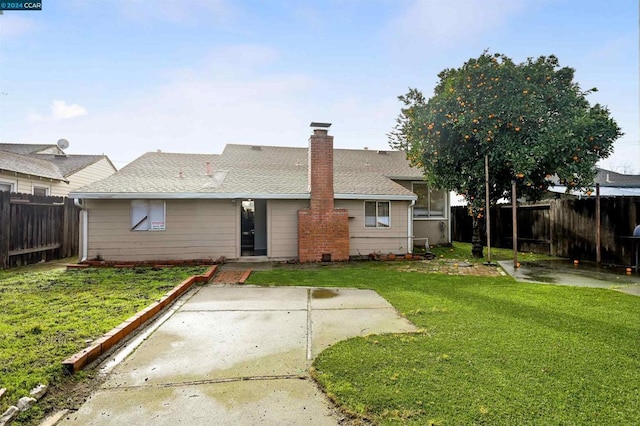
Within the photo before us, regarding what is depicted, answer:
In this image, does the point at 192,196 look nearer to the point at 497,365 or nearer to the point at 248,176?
the point at 248,176

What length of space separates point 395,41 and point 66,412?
40.2 ft

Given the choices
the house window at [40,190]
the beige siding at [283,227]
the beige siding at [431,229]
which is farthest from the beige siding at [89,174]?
the beige siding at [431,229]

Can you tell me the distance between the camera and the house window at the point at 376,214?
38.3 ft

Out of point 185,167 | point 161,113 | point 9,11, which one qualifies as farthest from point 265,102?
point 9,11

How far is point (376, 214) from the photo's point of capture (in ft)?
38.4

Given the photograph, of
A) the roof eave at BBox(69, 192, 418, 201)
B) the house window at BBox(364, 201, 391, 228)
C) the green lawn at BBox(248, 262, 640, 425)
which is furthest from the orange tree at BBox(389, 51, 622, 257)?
the green lawn at BBox(248, 262, 640, 425)

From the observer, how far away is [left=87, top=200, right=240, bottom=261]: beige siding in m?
10.2

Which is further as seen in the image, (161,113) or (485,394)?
(161,113)

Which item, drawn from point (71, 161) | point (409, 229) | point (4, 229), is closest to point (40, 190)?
point (71, 161)

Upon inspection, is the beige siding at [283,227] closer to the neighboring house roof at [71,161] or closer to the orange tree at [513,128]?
the orange tree at [513,128]

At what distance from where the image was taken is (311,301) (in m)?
5.85

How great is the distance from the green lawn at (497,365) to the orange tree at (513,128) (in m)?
5.16

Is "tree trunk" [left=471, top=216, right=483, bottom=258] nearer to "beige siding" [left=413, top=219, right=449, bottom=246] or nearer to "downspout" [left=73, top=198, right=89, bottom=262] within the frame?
"beige siding" [left=413, top=219, right=449, bottom=246]

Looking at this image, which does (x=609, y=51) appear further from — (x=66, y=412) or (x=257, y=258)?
(x=66, y=412)
